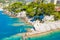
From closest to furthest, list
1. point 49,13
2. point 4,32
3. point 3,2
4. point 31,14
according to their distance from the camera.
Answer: point 4,32 < point 49,13 < point 31,14 < point 3,2

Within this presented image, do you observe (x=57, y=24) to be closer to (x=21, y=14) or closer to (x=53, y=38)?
(x=53, y=38)

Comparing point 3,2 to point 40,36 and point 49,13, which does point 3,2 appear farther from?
point 40,36

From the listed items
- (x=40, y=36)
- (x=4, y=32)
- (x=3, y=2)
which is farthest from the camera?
(x=3, y=2)

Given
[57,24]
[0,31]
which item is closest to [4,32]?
[0,31]

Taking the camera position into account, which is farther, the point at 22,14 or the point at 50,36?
the point at 22,14

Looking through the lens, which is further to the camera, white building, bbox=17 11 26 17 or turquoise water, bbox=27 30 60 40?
white building, bbox=17 11 26 17

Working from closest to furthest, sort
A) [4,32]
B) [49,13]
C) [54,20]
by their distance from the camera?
1. [4,32]
2. [54,20]
3. [49,13]

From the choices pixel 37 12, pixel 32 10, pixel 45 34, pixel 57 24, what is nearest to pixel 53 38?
pixel 45 34

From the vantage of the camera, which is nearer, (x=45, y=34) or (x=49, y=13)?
(x=45, y=34)

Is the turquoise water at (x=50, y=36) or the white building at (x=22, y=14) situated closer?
the turquoise water at (x=50, y=36)
